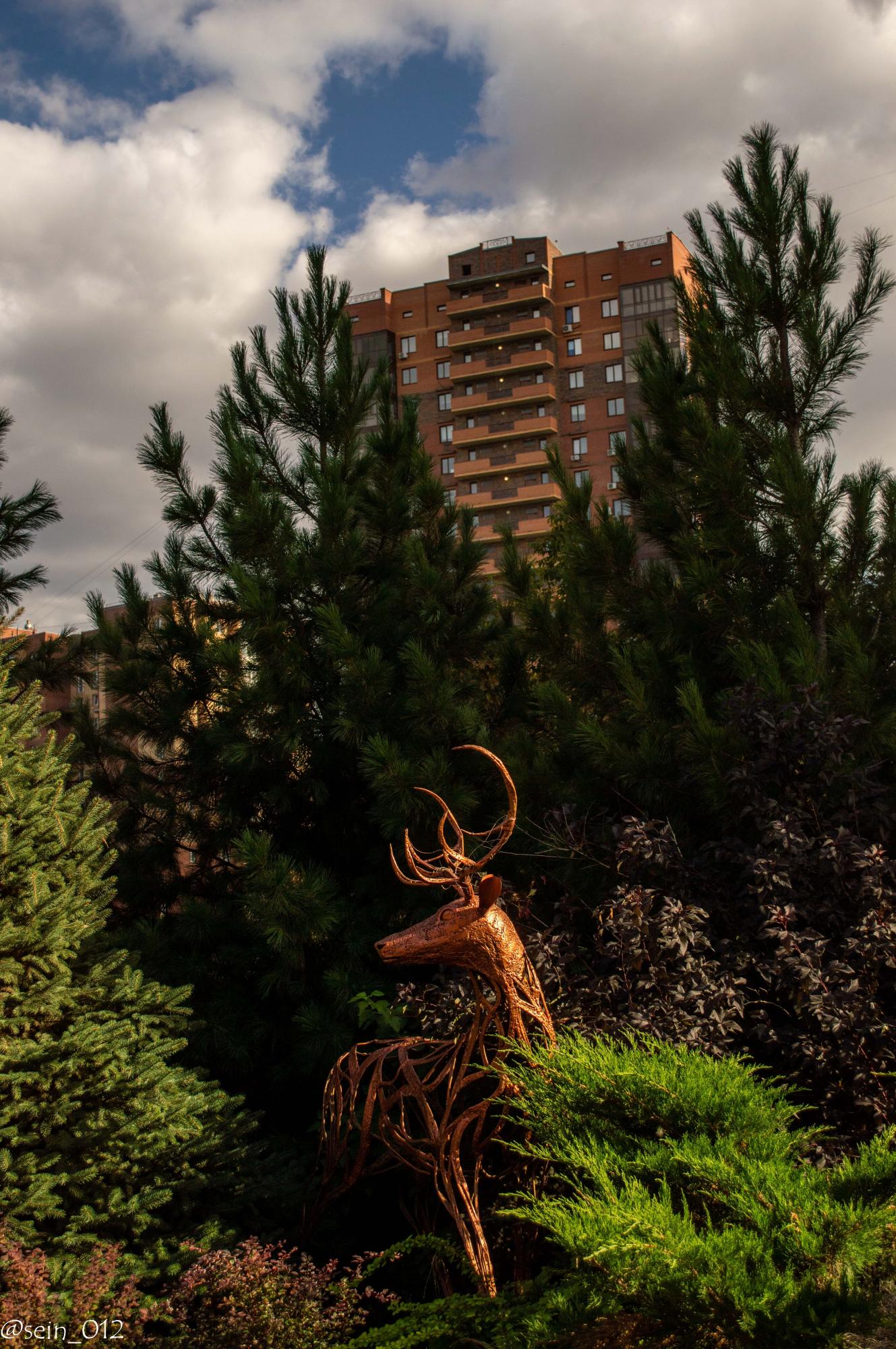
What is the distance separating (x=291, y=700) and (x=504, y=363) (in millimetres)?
40914

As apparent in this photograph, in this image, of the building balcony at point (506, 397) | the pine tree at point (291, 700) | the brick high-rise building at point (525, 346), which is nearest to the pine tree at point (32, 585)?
the pine tree at point (291, 700)

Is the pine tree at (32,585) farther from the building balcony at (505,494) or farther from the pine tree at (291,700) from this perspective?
the building balcony at (505,494)

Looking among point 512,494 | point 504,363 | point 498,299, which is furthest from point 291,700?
point 498,299

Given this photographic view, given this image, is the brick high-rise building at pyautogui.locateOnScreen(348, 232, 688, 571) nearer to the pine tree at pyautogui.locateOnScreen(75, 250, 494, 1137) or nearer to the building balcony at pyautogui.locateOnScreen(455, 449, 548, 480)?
the building balcony at pyautogui.locateOnScreen(455, 449, 548, 480)

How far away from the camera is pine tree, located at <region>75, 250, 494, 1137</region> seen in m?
5.69

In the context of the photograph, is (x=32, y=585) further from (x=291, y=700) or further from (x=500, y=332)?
(x=500, y=332)

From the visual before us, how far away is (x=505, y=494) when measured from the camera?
149 feet

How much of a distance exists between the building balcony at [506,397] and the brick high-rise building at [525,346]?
0.05m

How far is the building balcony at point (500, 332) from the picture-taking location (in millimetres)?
43625

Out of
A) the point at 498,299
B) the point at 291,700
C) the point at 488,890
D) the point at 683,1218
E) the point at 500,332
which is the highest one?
the point at 498,299

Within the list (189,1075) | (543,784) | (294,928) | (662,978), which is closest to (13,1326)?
(189,1075)

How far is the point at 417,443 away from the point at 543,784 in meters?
2.66

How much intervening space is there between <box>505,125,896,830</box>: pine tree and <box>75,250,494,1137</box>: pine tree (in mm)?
745

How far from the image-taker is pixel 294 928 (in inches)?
209
